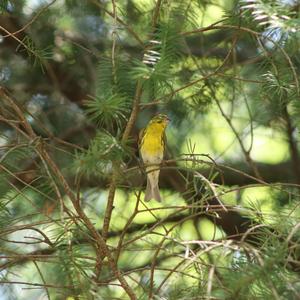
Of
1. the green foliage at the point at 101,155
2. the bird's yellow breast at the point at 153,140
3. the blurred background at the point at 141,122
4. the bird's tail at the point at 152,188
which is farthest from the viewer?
the bird's yellow breast at the point at 153,140

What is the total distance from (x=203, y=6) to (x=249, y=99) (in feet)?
2.21

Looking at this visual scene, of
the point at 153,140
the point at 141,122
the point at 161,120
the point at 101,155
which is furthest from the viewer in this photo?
the point at 141,122

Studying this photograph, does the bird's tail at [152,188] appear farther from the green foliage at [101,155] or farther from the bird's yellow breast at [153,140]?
the green foliage at [101,155]

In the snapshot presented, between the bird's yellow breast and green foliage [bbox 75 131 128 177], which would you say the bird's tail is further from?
green foliage [bbox 75 131 128 177]

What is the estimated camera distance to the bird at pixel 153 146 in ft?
11.2

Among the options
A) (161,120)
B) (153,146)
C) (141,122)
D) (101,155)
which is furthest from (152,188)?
(101,155)

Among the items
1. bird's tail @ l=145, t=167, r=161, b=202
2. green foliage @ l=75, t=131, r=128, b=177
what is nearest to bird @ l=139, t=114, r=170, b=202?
bird's tail @ l=145, t=167, r=161, b=202

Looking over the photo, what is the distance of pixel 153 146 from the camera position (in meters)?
3.51

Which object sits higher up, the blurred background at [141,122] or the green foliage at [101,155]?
the blurred background at [141,122]

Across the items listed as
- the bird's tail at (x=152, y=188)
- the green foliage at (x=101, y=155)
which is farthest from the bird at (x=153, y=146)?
the green foliage at (x=101, y=155)

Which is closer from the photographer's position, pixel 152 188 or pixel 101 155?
pixel 101 155

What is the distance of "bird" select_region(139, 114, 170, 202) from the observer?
3.41 m

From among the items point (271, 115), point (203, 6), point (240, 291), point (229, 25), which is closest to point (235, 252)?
point (240, 291)

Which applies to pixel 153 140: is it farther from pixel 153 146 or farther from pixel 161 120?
pixel 161 120
